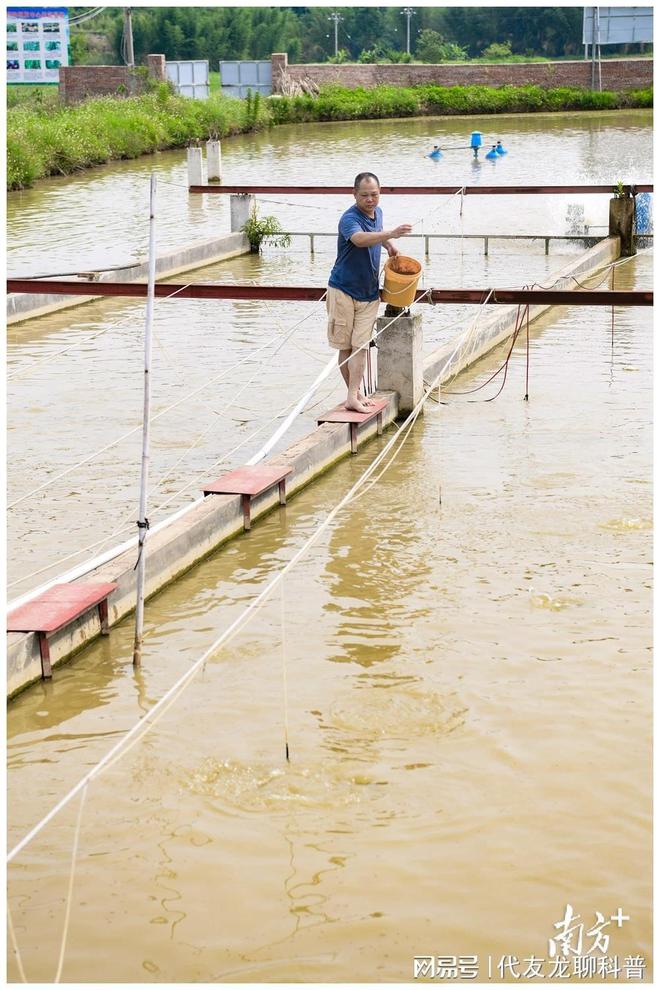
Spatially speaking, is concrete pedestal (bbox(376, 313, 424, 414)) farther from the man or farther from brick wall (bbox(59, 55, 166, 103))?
brick wall (bbox(59, 55, 166, 103))

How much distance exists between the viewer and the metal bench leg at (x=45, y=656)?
6.54 metres

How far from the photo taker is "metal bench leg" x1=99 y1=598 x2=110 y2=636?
7.08 m

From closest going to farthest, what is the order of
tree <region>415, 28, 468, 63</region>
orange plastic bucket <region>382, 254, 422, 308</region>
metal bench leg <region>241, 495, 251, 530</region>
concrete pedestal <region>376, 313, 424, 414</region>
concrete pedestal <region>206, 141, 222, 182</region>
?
metal bench leg <region>241, 495, 251, 530</region> → orange plastic bucket <region>382, 254, 422, 308</region> → concrete pedestal <region>376, 313, 424, 414</region> → concrete pedestal <region>206, 141, 222, 182</region> → tree <region>415, 28, 468, 63</region>

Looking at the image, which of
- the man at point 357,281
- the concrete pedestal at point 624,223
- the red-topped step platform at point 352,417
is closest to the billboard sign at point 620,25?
the concrete pedestal at point 624,223

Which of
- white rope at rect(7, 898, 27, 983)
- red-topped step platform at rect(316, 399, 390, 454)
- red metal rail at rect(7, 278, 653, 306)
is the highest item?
red metal rail at rect(7, 278, 653, 306)

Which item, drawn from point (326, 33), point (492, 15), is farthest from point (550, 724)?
point (326, 33)

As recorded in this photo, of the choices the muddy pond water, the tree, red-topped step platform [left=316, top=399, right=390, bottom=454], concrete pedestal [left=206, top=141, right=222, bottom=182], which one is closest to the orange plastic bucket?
red-topped step platform [left=316, top=399, right=390, bottom=454]

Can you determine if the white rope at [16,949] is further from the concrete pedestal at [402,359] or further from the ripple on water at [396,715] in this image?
the concrete pedestal at [402,359]

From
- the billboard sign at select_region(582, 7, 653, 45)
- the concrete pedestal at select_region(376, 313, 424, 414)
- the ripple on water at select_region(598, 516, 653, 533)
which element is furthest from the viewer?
the billboard sign at select_region(582, 7, 653, 45)

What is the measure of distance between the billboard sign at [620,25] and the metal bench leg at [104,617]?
2364 inches

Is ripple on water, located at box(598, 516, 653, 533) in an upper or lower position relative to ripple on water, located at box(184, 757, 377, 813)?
upper

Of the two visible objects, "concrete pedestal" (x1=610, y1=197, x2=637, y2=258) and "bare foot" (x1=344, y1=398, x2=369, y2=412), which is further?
"concrete pedestal" (x1=610, y1=197, x2=637, y2=258)

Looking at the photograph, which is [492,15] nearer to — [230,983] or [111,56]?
[111,56]

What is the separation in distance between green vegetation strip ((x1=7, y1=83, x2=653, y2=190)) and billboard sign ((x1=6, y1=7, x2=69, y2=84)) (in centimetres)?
363
